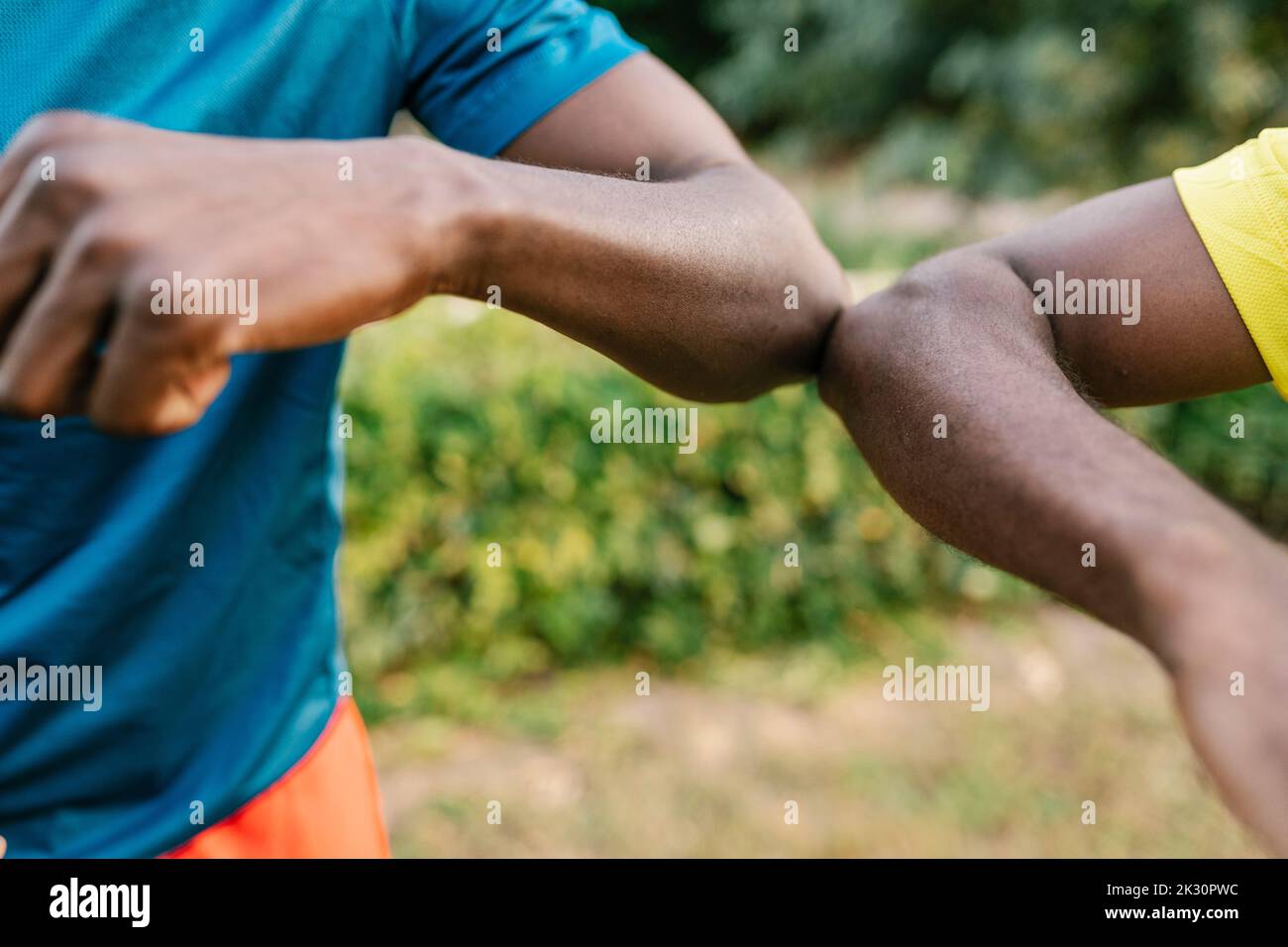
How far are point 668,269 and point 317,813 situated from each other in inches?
41.5

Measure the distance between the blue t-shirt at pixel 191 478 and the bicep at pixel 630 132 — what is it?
0.03 meters

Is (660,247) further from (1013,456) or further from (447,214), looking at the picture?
(1013,456)

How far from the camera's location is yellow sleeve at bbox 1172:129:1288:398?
1.45 m

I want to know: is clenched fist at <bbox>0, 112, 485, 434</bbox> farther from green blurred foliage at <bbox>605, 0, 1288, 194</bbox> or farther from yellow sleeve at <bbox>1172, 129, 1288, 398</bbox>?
green blurred foliage at <bbox>605, 0, 1288, 194</bbox>

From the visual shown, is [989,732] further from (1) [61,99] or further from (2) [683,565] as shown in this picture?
(1) [61,99]

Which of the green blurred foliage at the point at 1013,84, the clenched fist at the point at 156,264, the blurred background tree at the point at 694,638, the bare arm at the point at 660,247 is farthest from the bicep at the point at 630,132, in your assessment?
the green blurred foliage at the point at 1013,84

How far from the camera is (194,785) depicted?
155 centimetres

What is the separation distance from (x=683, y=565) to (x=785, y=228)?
388 cm

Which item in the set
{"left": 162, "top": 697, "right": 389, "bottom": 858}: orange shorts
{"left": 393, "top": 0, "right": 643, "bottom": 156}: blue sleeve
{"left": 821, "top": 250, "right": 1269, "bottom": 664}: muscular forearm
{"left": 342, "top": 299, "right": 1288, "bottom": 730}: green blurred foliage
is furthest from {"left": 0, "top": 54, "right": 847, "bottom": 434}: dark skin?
{"left": 342, "top": 299, "right": 1288, "bottom": 730}: green blurred foliage

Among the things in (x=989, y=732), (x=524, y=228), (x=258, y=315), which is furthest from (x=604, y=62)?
(x=989, y=732)

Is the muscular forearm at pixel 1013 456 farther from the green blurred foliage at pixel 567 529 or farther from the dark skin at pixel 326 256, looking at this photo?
the green blurred foliage at pixel 567 529

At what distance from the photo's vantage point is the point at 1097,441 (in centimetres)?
99

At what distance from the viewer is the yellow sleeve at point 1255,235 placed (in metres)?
1.45

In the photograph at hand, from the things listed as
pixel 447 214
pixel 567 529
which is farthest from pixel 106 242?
pixel 567 529
